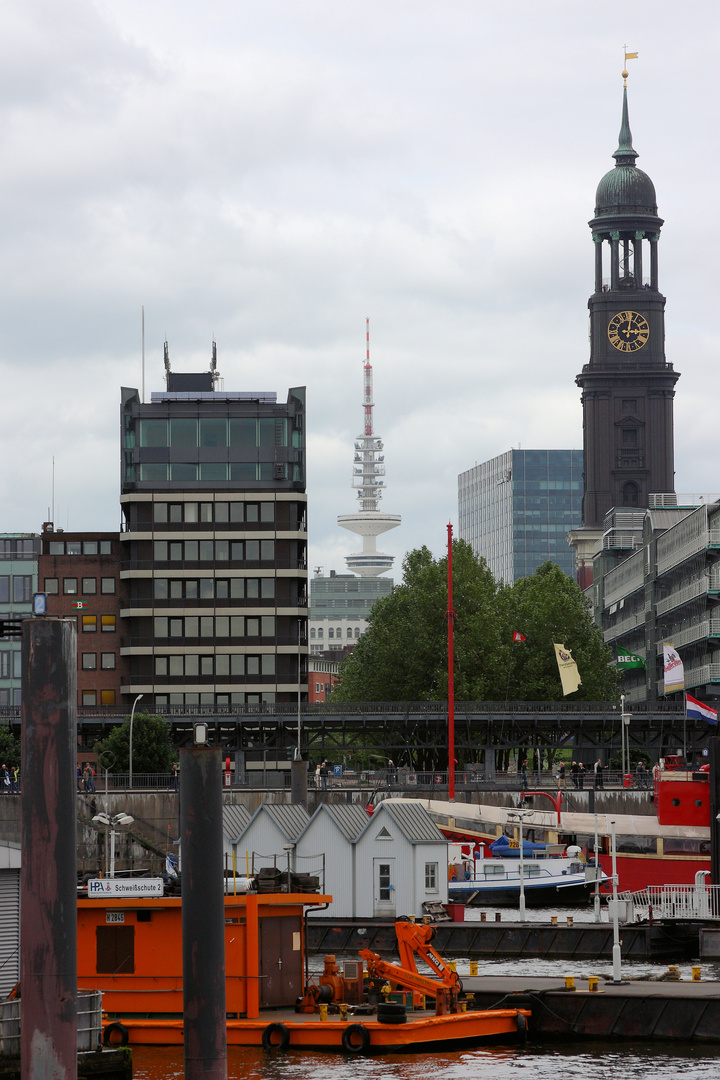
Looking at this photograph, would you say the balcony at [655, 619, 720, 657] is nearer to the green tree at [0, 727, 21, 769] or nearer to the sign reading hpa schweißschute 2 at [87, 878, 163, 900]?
the green tree at [0, 727, 21, 769]

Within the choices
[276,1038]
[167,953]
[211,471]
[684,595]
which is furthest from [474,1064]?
[684,595]

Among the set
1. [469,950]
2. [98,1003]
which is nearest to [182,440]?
[469,950]

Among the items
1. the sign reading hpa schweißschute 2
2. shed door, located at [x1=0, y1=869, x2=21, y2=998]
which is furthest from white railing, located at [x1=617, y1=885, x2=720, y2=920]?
shed door, located at [x1=0, y1=869, x2=21, y2=998]

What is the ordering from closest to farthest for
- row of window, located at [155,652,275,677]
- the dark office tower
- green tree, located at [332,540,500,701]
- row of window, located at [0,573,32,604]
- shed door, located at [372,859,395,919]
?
shed door, located at [372,859,395,919]
the dark office tower
row of window, located at [155,652,275,677]
green tree, located at [332,540,500,701]
row of window, located at [0,573,32,604]

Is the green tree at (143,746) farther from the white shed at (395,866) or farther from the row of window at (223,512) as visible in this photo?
the white shed at (395,866)

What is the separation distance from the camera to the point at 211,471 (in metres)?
132

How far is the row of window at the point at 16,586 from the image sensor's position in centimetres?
15625

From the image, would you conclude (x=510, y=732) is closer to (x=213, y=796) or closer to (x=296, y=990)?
(x=296, y=990)

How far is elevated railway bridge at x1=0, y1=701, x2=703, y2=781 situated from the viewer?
12038 cm

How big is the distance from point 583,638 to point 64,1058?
13218cm

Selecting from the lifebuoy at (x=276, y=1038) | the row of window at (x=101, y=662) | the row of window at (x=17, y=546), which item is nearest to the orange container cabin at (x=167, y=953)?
the lifebuoy at (x=276, y=1038)

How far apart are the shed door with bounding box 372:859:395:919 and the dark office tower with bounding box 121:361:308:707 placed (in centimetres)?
6300

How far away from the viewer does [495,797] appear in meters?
104

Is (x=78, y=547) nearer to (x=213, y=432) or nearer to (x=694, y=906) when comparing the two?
(x=213, y=432)
